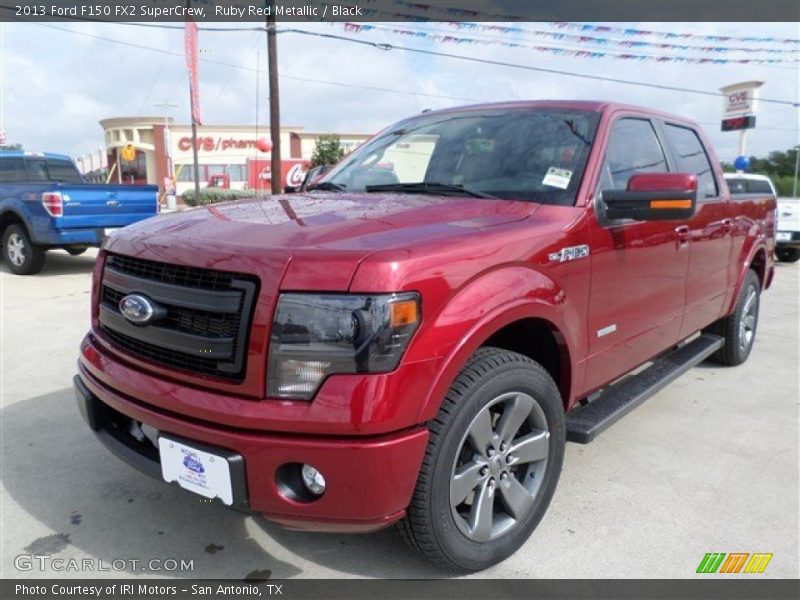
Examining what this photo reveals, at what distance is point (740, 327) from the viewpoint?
485 centimetres

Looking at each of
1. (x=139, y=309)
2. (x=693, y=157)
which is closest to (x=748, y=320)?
(x=693, y=157)

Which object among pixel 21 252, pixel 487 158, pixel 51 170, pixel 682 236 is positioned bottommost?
pixel 21 252

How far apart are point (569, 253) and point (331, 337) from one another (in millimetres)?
1181

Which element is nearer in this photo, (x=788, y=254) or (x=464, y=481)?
(x=464, y=481)

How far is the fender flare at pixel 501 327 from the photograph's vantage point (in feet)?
6.46

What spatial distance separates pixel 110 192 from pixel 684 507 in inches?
343

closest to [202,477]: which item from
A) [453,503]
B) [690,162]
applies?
[453,503]

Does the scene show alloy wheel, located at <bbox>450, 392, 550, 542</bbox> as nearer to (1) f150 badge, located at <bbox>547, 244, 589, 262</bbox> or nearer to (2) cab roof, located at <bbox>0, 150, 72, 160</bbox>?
(1) f150 badge, located at <bbox>547, 244, 589, 262</bbox>

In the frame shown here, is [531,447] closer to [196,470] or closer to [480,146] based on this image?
[196,470]

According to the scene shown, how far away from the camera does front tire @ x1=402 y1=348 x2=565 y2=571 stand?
204 centimetres

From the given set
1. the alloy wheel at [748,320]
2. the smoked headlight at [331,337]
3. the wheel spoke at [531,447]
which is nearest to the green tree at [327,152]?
the alloy wheel at [748,320]

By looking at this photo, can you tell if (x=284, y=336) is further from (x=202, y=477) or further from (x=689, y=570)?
(x=689, y=570)

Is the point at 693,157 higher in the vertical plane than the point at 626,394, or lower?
higher

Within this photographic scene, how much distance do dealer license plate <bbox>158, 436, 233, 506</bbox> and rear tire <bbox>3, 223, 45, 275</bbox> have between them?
27.5 ft
